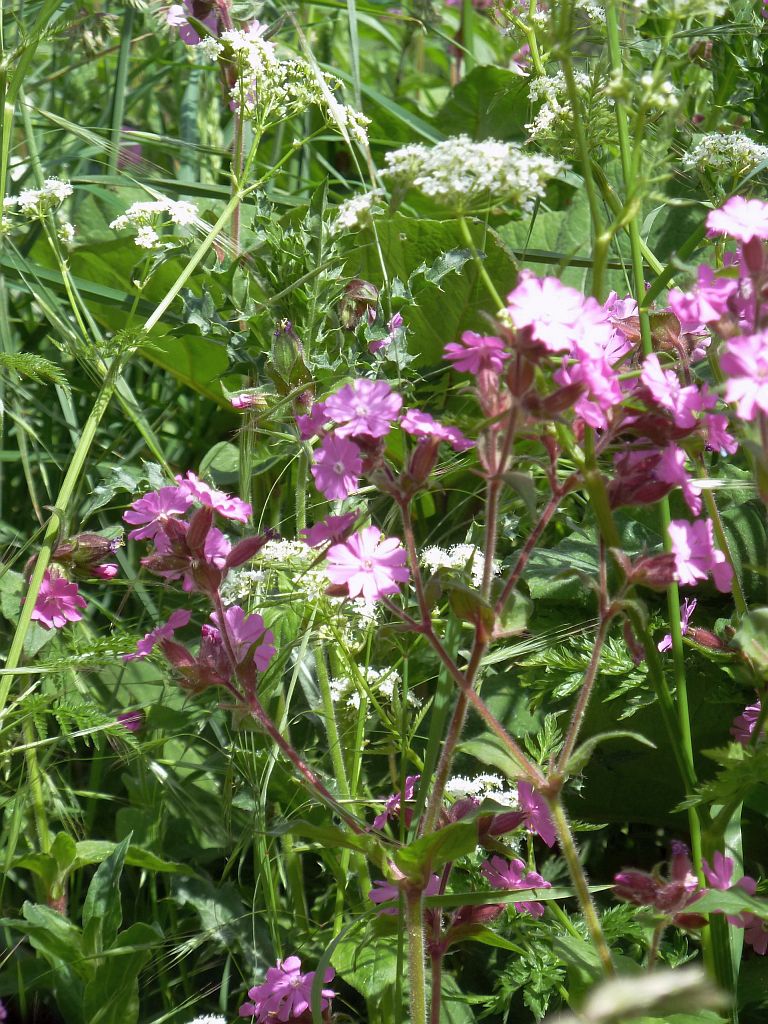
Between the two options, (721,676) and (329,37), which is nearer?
(721,676)

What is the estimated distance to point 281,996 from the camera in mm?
1062

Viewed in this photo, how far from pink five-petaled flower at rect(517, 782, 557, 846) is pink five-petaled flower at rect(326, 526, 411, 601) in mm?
267

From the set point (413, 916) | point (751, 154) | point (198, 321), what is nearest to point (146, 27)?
point (198, 321)

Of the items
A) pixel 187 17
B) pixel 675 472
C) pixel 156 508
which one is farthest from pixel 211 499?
pixel 187 17

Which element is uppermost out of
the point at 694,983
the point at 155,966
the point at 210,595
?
the point at 694,983

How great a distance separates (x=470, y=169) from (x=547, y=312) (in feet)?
0.51

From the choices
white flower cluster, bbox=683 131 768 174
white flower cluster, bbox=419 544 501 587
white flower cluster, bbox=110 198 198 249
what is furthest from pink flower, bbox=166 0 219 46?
white flower cluster, bbox=419 544 501 587

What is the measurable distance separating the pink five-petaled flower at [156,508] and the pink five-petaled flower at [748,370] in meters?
0.48

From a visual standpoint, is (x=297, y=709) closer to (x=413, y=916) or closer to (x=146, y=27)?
(x=413, y=916)

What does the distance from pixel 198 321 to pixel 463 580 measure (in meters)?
0.71

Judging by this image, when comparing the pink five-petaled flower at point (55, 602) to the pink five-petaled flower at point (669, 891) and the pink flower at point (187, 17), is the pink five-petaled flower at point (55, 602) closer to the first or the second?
the pink five-petaled flower at point (669, 891)

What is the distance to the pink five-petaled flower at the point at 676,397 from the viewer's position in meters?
0.78

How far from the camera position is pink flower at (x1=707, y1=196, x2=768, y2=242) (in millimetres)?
780

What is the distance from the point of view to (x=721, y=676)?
4.30 feet
